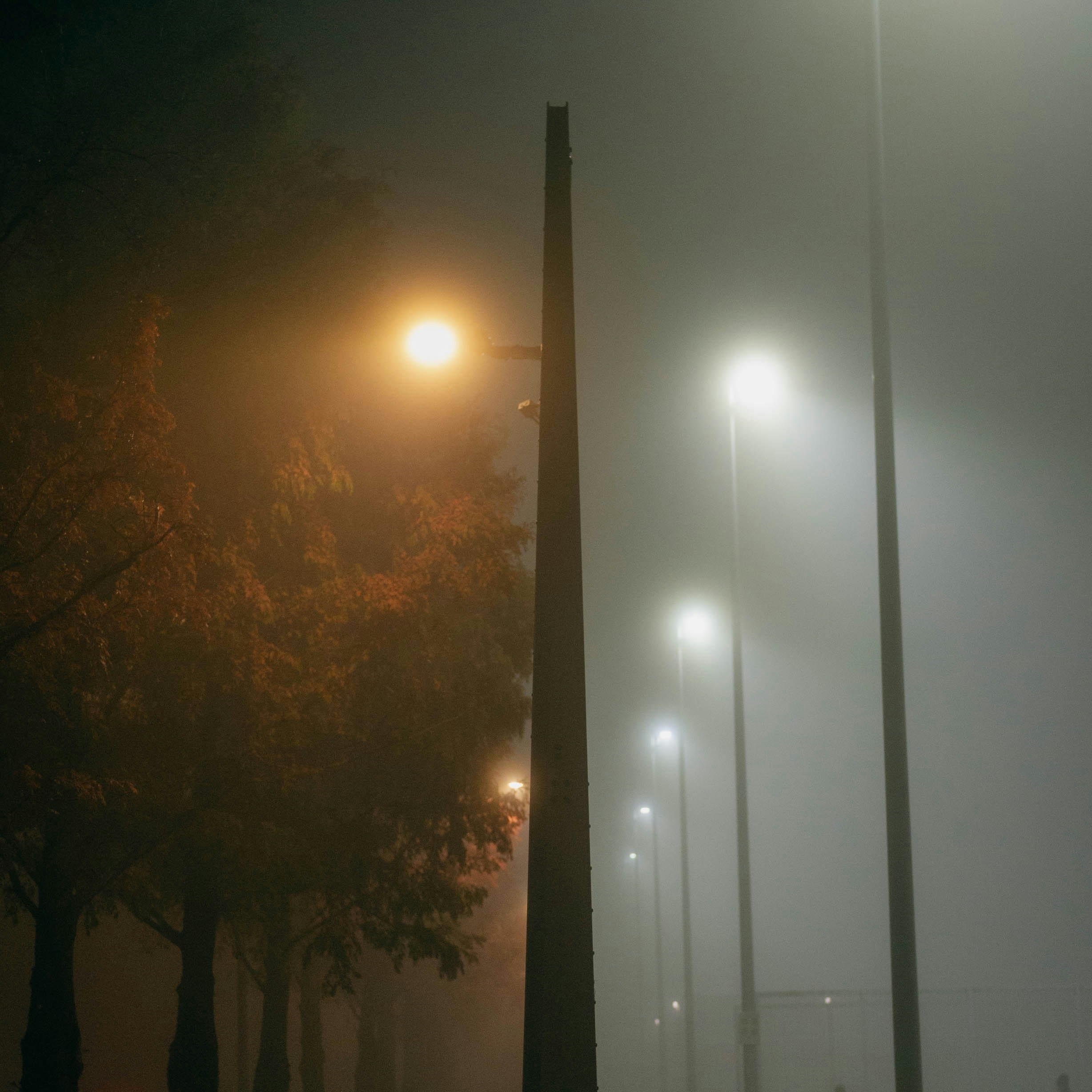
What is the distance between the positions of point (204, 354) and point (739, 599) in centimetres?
1334

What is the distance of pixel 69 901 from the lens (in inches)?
605

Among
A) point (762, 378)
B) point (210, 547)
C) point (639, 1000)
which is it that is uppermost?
point (762, 378)

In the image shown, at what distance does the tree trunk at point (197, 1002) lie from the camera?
723 inches

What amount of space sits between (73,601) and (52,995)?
5.55m

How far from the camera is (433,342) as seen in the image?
9.70 meters

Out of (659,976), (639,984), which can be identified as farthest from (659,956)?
(639,984)

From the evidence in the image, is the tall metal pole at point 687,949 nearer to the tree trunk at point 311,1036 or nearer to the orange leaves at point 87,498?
the tree trunk at point 311,1036

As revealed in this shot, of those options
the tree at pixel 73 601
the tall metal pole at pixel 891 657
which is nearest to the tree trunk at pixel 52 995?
the tree at pixel 73 601

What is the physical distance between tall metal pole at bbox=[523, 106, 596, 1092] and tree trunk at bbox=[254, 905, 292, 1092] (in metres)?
17.3

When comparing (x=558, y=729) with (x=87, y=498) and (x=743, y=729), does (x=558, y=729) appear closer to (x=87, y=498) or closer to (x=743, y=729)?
(x=87, y=498)

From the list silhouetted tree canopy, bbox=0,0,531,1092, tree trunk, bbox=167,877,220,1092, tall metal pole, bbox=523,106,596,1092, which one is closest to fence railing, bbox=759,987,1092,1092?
silhouetted tree canopy, bbox=0,0,531,1092

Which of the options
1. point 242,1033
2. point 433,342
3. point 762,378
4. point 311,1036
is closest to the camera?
point 433,342

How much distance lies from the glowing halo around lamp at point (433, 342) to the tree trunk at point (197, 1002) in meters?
11.3

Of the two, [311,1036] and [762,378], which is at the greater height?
[762,378]
